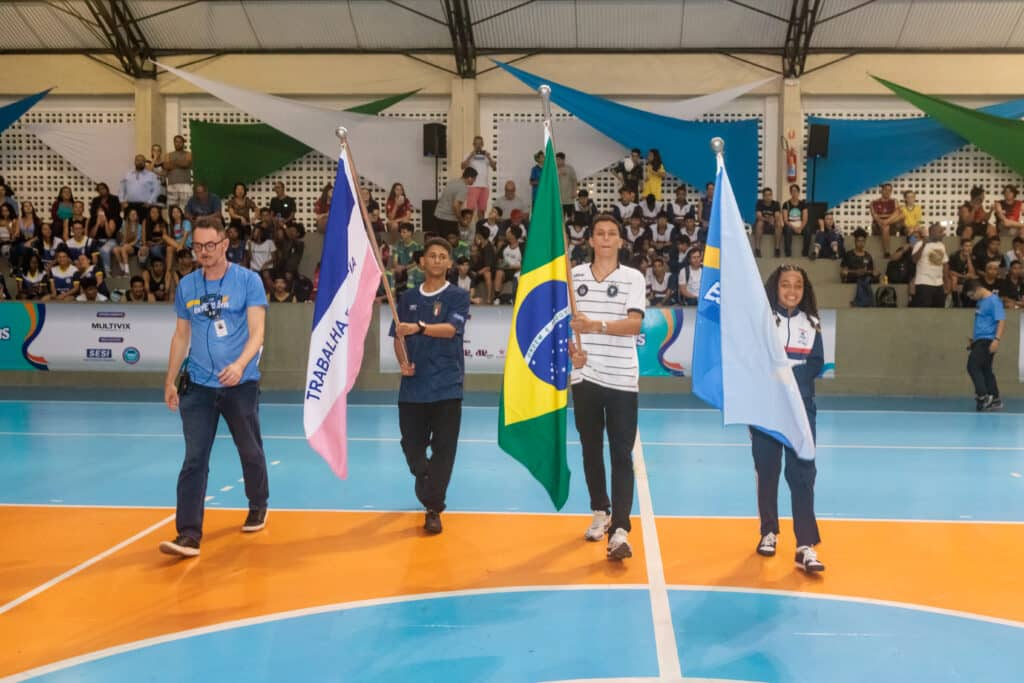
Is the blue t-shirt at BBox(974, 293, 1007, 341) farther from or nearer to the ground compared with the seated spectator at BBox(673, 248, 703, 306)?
nearer to the ground

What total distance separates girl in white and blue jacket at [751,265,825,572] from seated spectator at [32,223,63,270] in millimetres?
15584

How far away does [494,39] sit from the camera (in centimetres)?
2097

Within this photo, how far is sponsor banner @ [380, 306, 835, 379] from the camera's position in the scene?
16250 millimetres

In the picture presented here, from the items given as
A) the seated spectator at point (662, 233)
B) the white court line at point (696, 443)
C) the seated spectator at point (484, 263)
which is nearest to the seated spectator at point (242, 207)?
the seated spectator at point (484, 263)

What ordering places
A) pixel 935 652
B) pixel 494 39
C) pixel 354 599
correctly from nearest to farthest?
pixel 935 652 < pixel 354 599 < pixel 494 39

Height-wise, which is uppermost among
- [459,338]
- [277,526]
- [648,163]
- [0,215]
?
[648,163]

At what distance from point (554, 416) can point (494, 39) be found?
636 inches

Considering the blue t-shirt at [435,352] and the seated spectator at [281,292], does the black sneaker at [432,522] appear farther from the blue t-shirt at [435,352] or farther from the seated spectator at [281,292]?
the seated spectator at [281,292]

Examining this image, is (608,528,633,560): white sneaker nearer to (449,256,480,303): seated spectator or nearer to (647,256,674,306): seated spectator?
(449,256,480,303): seated spectator

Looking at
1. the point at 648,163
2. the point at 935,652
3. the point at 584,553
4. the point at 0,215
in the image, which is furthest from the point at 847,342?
the point at 0,215

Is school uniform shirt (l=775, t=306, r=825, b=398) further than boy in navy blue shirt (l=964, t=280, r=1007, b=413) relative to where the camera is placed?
No

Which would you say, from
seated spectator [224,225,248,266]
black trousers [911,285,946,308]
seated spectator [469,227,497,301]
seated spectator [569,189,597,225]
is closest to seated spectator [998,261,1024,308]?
black trousers [911,285,946,308]

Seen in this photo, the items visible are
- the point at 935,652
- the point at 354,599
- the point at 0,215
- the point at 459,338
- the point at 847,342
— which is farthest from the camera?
the point at 0,215

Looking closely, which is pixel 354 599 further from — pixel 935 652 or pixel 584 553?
pixel 935 652
